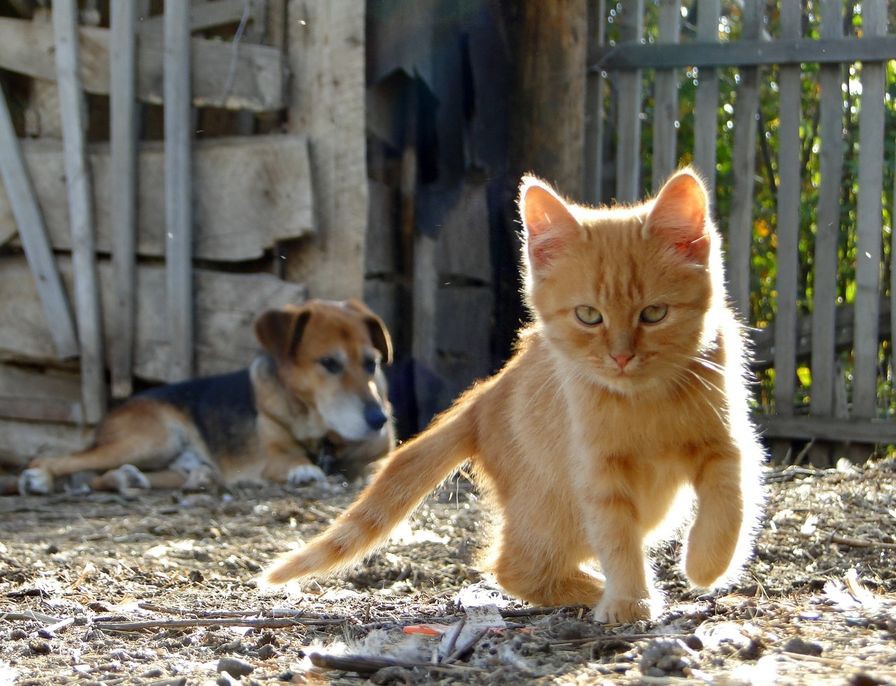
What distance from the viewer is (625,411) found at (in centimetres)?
338

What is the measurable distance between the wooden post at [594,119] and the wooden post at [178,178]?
2640mm

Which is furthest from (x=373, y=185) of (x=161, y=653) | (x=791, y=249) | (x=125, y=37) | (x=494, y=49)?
(x=161, y=653)

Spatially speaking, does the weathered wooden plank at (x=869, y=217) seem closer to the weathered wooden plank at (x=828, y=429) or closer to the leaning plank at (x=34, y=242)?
the weathered wooden plank at (x=828, y=429)

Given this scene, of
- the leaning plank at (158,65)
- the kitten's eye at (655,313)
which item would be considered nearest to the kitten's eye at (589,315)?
the kitten's eye at (655,313)

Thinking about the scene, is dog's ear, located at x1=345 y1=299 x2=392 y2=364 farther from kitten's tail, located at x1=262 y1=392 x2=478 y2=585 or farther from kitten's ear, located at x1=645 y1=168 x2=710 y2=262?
kitten's ear, located at x1=645 y1=168 x2=710 y2=262

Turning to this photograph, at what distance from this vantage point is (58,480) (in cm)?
723

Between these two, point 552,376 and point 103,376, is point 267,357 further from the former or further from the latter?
point 552,376

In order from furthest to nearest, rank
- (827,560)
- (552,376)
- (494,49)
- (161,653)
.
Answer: (494,49) < (827,560) < (552,376) < (161,653)

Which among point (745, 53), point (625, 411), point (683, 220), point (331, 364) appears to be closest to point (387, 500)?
point (625, 411)

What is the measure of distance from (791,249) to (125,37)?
4.45m

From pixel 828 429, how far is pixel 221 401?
12.5 feet

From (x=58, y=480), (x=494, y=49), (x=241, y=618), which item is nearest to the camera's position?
(x=241, y=618)

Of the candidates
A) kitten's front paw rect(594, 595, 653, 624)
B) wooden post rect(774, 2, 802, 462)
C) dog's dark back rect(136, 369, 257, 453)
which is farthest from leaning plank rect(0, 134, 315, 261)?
kitten's front paw rect(594, 595, 653, 624)

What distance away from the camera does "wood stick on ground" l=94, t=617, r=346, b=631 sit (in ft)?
11.1
